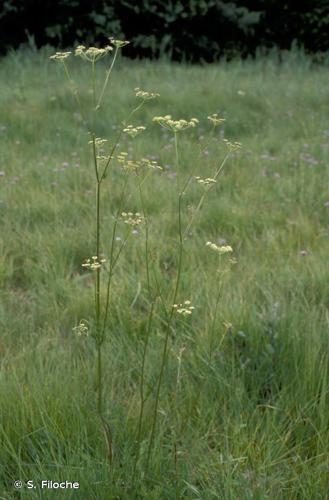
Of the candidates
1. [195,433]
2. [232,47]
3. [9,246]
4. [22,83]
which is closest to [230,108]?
[22,83]

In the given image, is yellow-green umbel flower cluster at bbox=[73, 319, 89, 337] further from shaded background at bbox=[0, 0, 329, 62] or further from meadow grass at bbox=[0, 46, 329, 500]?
shaded background at bbox=[0, 0, 329, 62]

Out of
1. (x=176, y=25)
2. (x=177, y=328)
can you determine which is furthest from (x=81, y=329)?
(x=176, y=25)

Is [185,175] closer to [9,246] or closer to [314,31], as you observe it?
[9,246]

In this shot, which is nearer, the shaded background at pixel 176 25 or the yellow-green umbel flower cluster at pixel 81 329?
the yellow-green umbel flower cluster at pixel 81 329

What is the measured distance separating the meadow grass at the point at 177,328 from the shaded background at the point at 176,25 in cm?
366

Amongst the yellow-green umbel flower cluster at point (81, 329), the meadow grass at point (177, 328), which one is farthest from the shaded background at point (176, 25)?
the yellow-green umbel flower cluster at point (81, 329)

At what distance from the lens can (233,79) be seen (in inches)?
287

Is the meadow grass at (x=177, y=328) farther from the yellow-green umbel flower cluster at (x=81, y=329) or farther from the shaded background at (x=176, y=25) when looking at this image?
the shaded background at (x=176, y=25)

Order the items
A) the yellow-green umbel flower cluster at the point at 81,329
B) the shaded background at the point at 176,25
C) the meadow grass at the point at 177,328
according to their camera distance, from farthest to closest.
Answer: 1. the shaded background at the point at 176,25
2. the meadow grass at the point at 177,328
3. the yellow-green umbel flower cluster at the point at 81,329

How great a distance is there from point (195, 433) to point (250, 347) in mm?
486

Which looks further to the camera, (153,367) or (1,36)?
(1,36)

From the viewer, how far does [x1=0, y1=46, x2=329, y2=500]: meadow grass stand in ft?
5.86

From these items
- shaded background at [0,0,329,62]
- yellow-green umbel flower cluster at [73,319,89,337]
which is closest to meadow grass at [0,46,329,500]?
yellow-green umbel flower cluster at [73,319,89,337]

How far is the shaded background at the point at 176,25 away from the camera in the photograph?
854 cm
